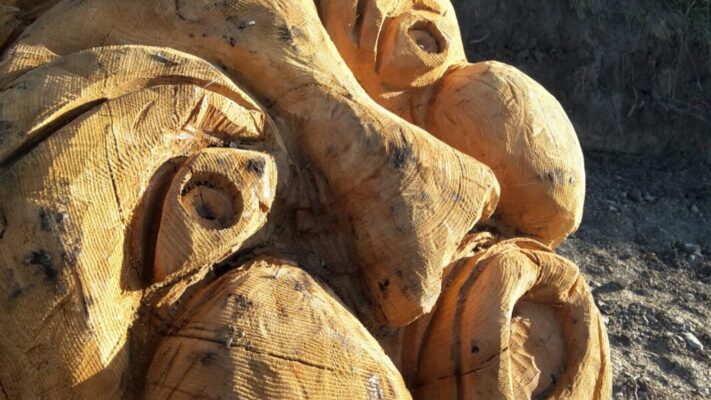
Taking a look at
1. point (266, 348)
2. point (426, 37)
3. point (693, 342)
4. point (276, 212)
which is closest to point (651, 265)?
point (693, 342)

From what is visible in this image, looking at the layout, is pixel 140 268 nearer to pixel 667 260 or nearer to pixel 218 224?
pixel 218 224

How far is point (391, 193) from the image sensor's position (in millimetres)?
2164

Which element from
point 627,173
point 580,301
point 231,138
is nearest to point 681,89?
point 627,173

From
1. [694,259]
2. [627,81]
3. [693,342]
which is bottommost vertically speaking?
[694,259]

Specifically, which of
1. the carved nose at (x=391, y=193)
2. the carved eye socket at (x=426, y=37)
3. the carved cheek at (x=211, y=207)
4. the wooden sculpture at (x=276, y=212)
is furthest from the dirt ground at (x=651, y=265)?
the carved cheek at (x=211, y=207)

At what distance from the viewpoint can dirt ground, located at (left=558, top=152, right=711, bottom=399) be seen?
156 inches

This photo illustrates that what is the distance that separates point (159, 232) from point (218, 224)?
0.43 ft

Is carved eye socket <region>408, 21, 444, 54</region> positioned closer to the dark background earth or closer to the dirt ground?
the dirt ground

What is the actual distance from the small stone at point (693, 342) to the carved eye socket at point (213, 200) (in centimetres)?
296

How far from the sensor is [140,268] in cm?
193

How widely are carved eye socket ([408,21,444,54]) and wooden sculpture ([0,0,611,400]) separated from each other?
21 millimetres

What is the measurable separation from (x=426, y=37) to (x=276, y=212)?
0.94m

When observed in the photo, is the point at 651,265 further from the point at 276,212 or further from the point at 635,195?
the point at 276,212

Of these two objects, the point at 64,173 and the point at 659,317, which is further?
the point at 659,317
